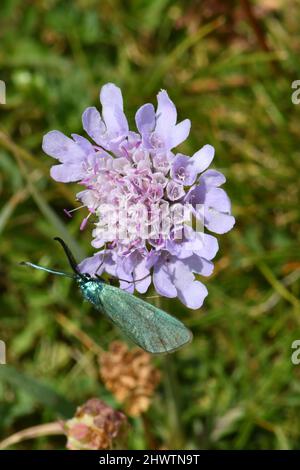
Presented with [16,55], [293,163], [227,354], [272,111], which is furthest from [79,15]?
[227,354]

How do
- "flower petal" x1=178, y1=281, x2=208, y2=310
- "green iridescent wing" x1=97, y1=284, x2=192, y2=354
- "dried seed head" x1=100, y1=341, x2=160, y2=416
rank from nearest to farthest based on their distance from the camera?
"green iridescent wing" x1=97, y1=284, x2=192, y2=354, "flower petal" x1=178, y1=281, x2=208, y2=310, "dried seed head" x1=100, y1=341, x2=160, y2=416

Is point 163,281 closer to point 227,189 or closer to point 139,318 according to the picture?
point 139,318

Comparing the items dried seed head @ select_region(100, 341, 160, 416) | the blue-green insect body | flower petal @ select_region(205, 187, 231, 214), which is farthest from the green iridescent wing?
dried seed head @ select_region(100, 341, 160, 416)

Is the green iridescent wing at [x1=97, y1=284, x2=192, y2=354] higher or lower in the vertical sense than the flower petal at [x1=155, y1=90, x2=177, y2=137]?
lower

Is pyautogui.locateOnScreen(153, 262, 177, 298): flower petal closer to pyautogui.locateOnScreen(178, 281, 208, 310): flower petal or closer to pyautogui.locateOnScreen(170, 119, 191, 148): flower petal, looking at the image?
pyautogui.locateOnScreen(178, 281, 208, 310): flower petal

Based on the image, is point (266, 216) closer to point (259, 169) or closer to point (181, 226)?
point (259, 169)
